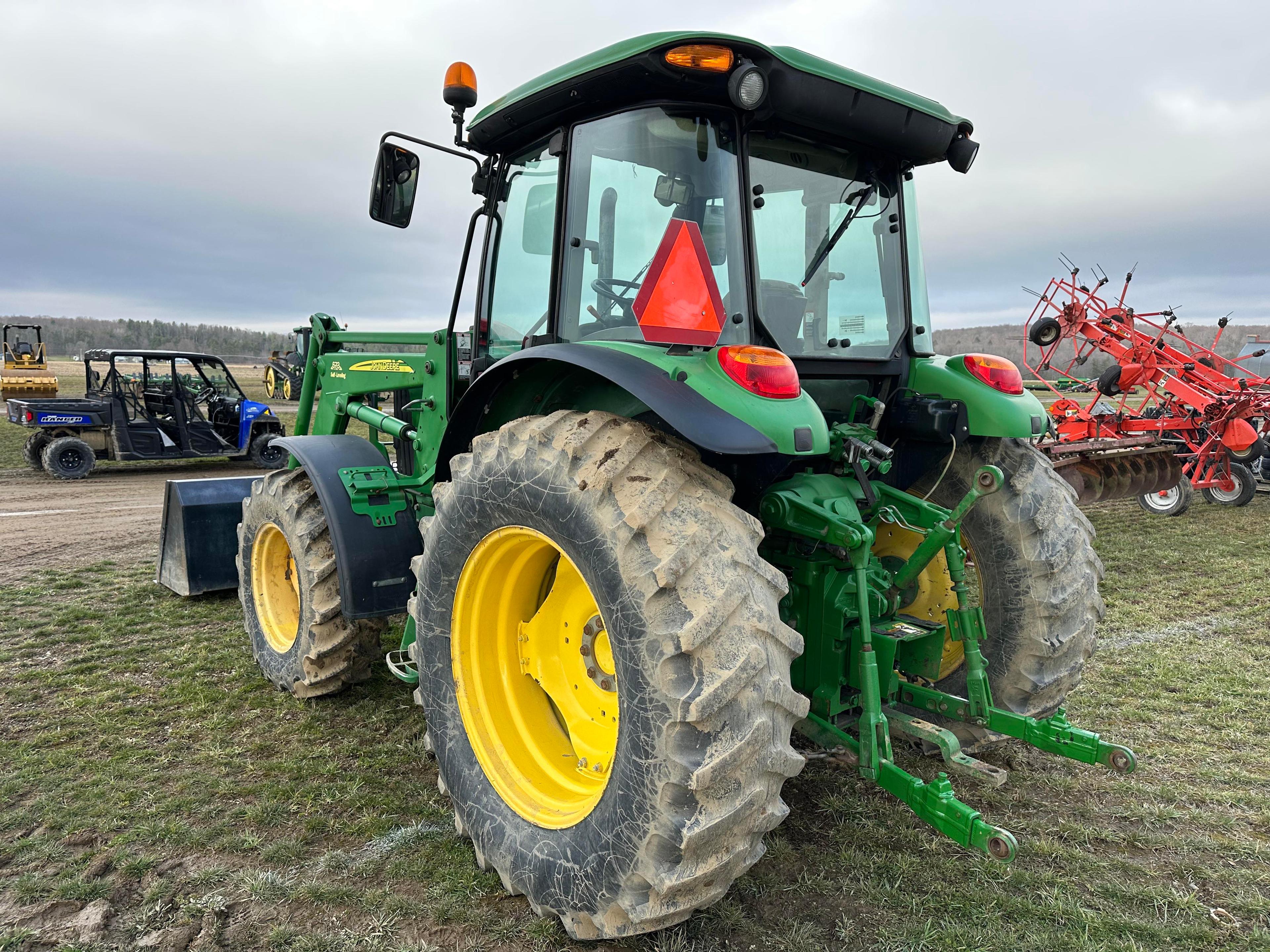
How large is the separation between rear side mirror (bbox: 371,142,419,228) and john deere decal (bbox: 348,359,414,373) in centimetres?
81

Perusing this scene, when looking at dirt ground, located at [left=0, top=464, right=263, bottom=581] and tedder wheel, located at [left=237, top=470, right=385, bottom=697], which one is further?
dirt ground, located at [left=0, top=464, right=263, bottom=581]

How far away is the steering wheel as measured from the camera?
8.86ft

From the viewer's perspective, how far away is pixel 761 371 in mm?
2191

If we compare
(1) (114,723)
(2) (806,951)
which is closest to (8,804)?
(1) (114,723)

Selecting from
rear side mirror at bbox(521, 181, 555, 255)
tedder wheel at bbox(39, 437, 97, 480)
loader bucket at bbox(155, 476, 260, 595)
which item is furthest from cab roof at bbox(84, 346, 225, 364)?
rear side mirror at bbox(521, 181, 555, 255)

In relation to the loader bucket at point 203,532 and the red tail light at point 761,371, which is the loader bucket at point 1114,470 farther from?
the loader bucket at point 203,532

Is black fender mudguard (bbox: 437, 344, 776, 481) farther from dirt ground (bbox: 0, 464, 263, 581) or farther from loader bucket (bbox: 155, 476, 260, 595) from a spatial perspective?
dirt ground (bbox: 0, 464, 263, 581)

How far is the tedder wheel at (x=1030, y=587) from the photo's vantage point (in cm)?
296

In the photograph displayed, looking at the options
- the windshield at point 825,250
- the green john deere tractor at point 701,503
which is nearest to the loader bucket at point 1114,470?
the green john deere tractor at point 701,503

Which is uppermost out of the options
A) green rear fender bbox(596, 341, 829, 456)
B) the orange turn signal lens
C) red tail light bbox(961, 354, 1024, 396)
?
the orange turn signal lens

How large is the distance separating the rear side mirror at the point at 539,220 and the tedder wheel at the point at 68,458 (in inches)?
489

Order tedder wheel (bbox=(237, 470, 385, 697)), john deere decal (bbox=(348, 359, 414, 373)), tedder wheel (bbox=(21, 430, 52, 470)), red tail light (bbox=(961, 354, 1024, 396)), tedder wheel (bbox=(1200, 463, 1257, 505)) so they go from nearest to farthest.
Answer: red tail light (bbox=(961, 354, 1024, 396)) < tedder wheel (bbox=(237, 470, 385, 697)) < john deere decal (bbox=(348, 359, 414, 373)) < tedder wheel (bbox=(1200, 463, 1257, 505)) < tedder wheel (bbox=(21, 430, 52, 470))

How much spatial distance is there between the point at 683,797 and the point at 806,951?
0.73 meters

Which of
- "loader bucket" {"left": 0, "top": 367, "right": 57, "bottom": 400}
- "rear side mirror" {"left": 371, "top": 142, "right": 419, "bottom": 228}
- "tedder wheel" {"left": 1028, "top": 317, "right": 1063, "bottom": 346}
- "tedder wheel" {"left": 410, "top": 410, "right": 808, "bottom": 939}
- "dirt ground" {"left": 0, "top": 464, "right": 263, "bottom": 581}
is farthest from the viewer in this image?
"loader bucket" {"left": 0, "top": 367, "right": 57, "bottom": 400}
